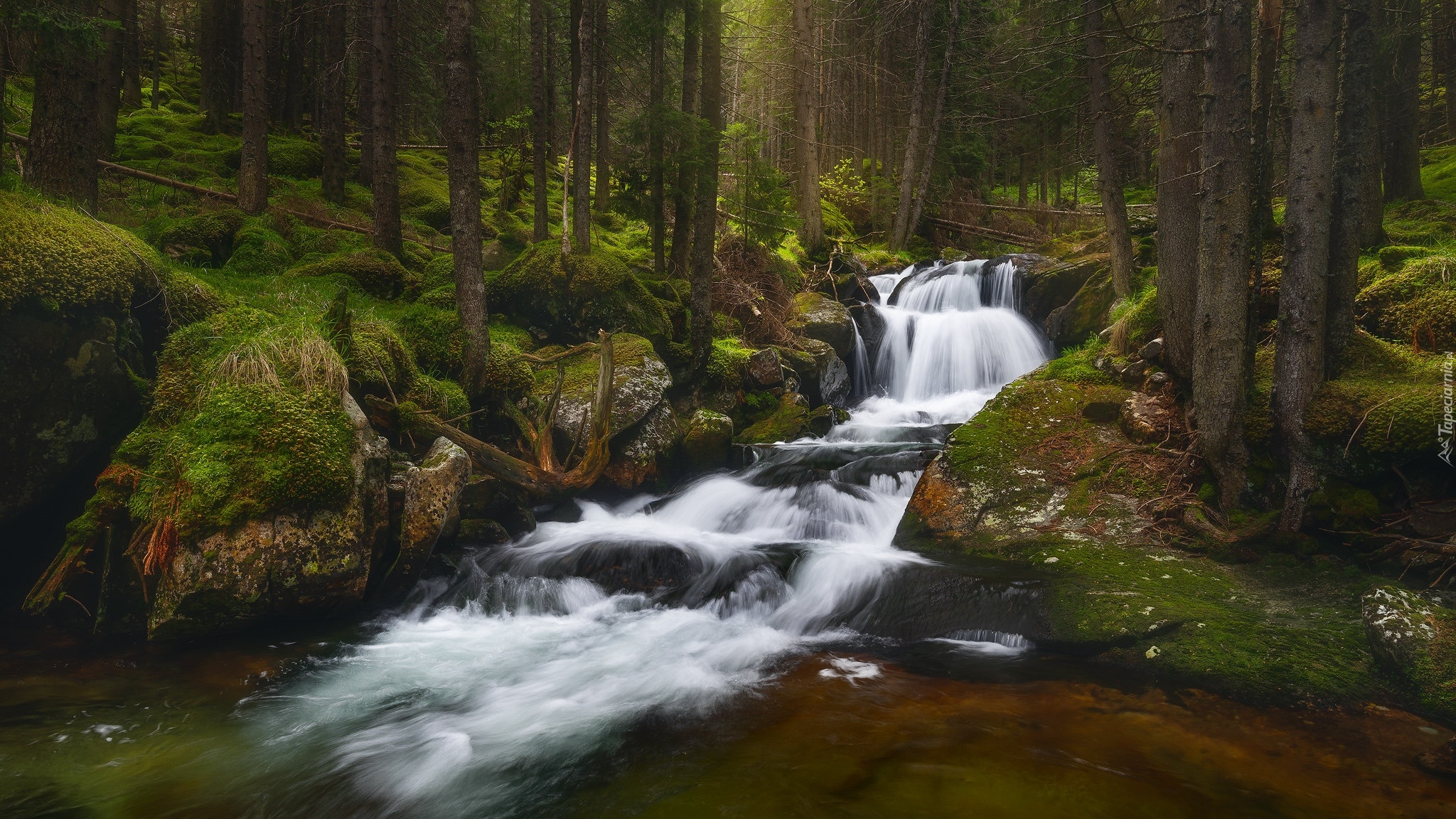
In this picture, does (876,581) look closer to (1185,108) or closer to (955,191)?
(1185,108)

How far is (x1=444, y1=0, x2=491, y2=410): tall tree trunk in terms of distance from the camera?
8.55 metres

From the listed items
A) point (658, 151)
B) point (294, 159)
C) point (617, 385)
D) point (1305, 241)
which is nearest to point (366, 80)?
point (294, 159)

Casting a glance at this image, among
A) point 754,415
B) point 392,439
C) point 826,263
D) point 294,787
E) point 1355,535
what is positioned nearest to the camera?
point 294,787

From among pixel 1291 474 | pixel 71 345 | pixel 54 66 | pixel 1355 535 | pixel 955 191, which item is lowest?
pixel 1355 535

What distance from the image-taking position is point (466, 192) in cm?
888

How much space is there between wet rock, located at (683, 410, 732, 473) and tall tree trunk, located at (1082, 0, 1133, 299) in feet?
25.3

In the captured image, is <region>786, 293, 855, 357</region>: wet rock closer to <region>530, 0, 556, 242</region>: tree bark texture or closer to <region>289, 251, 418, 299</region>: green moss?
<region>530, 0, 556, 242</region>: tree bark texture

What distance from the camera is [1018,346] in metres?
15.3

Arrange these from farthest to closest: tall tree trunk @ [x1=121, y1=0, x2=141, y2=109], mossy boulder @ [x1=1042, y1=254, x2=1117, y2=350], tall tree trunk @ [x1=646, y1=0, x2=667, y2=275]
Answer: tall tree trunk @ [x1=121, y1=0, x2=141, y2=109], mossy boulder @ [x1=1042, y1=254, x2=1117, y2=350], tall tree trunk @ [x1=646, y1=0, x2=667, y2=275]

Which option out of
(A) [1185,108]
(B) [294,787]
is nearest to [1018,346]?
(A) [1185,108]

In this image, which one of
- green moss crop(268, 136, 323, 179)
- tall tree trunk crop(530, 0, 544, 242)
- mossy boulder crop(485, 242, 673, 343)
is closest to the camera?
mossy boulder crop(485, 242, 673, 343)

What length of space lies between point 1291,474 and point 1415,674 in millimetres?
2073

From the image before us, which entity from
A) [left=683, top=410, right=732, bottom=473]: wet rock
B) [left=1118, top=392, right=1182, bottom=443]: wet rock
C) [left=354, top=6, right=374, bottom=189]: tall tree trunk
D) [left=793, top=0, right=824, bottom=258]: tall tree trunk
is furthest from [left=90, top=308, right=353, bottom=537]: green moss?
[left=793, top=0, right=824, bottom=258]: tall tree trunk

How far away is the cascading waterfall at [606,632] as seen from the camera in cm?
466
